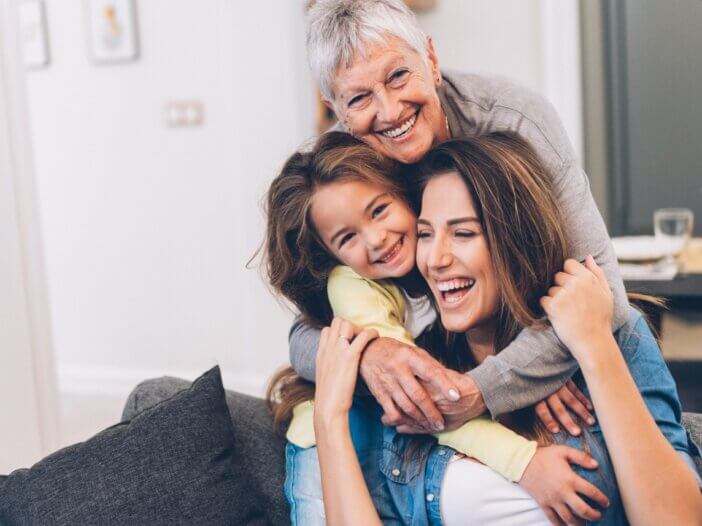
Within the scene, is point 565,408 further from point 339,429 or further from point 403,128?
point 403,128

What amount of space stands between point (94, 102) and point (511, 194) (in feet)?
10.2

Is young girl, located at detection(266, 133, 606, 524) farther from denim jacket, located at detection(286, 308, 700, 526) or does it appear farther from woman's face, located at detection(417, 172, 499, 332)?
woman's face, located at detection(417, 172, 499, 332)

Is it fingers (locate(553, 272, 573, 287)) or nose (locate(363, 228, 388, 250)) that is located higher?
nose (locate(363, 228, 388, 250))

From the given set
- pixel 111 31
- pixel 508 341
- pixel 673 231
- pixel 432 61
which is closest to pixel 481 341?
pixel 508 341

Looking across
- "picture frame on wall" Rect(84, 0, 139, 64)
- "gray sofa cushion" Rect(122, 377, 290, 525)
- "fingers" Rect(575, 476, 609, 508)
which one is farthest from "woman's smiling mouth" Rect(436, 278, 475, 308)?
"picture frame on wall" Rect(84, 0, 139, 64)

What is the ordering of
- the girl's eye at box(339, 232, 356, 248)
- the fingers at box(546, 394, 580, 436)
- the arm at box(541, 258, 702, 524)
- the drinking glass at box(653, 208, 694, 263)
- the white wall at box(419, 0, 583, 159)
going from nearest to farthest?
1. the arm at box(541, 258, 702, 524)
2. the fingers at box(546, 394, 580, 436)
3. the girl's eye at box(339, 232, 356, 248)
4. the drinking glass at box(653, 208, 694, 263)
5. the white wall at box(419, 0, 583, 159)

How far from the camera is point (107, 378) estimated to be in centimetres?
421

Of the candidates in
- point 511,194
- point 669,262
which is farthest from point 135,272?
point 511,194

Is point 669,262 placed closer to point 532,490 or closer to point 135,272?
point 532,490

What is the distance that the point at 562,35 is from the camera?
3.41 m

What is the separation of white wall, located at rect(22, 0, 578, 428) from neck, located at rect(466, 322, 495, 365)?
2.17 metres

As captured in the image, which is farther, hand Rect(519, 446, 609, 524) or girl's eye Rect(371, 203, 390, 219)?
girl's eye Rect(371, 203, 390, 219)

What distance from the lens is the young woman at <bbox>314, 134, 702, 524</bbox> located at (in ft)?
4.14

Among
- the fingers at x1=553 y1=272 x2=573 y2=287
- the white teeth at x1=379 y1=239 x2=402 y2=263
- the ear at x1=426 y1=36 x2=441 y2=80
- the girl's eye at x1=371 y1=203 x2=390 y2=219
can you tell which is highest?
the ear at x1=426 y1=36 x2=441 y2=80
